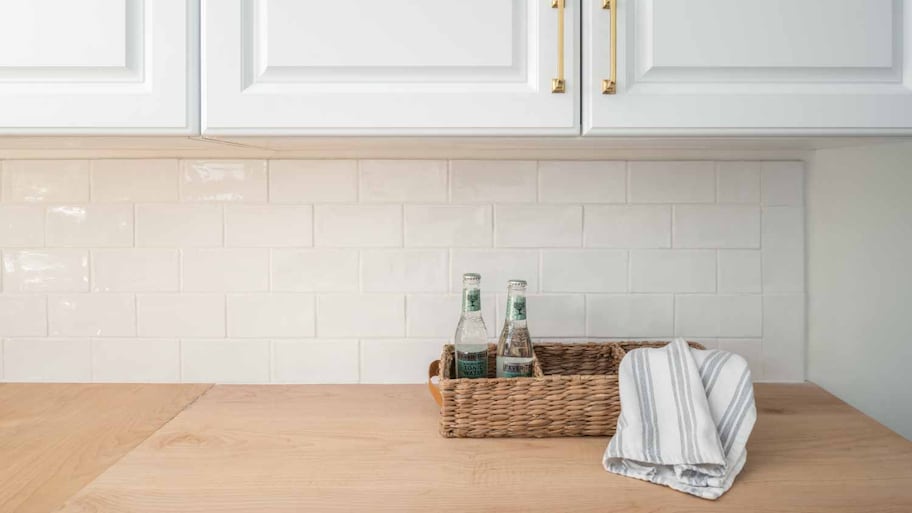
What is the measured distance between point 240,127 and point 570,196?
0.68m

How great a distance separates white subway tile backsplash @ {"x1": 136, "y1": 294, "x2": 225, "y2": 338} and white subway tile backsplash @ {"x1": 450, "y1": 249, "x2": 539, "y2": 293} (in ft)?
1.61

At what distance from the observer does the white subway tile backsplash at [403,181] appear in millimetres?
1393

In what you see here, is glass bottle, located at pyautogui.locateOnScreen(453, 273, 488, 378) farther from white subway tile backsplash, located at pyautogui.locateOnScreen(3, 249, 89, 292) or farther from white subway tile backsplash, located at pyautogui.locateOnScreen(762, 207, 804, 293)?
white subway tile backsplash, located at pyautogui.locateOnScreen(3, 249, 89, 292)

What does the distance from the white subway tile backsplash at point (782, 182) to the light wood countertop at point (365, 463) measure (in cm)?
40

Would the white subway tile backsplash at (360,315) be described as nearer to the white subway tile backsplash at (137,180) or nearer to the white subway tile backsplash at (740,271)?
the white subway tile backsplash at (137,180)

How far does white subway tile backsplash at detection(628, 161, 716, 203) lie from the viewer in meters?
1.39

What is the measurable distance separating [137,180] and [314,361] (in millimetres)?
519

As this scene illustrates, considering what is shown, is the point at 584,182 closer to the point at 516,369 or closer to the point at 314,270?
the point at 516,369

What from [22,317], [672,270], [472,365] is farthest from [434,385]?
[22,317]

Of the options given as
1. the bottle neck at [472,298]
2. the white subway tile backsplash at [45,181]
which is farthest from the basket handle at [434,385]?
the white subway tile backsplash at [45,181]

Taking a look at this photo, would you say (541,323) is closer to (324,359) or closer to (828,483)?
(324,359)

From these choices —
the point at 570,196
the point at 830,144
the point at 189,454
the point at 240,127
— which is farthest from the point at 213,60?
the point at 830,144

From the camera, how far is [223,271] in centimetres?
141

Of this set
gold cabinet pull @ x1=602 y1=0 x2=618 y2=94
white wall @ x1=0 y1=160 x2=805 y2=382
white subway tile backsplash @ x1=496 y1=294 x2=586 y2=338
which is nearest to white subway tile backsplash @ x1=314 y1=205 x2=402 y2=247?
white wall @ x1=0 y1=160 x2=805 y2=382
